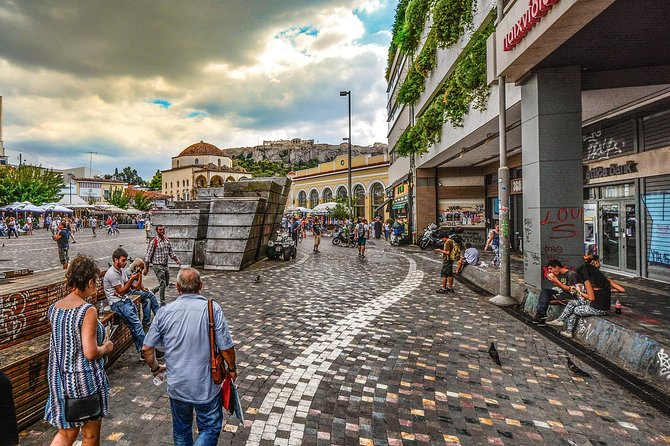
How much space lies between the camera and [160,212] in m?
15.6

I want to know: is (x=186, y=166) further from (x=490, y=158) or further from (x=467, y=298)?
(x=467, y=298)

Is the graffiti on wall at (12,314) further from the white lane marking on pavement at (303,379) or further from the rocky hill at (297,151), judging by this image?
the rocky hill at (297,151)

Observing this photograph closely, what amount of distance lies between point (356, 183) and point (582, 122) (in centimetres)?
3860

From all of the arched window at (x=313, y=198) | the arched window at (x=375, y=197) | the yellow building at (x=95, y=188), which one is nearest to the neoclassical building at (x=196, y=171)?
the yellow building at (x=95, y=188)

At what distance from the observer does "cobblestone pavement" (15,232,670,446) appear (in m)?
3.58

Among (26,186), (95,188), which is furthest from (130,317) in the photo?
(95,188)

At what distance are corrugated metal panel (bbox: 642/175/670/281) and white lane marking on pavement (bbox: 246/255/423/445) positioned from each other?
8068mm

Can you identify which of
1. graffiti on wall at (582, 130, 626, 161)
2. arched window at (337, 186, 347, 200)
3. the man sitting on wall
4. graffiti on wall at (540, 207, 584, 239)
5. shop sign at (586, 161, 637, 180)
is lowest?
the man sitting on wall

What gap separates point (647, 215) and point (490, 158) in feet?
32.8

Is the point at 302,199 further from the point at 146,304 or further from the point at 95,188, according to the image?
the point at 95,188

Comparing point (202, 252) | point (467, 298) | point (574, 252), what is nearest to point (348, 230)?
point (202, 252)

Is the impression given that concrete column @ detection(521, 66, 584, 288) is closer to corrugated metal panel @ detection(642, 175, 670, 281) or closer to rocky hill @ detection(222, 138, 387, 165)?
corrugated metal panel @ detection(642, 175, 670, 281)

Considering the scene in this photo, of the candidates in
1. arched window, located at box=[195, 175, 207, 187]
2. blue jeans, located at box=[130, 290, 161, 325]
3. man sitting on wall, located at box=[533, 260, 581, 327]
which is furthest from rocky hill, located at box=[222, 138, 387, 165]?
blue jeans, located at box=[130, 290, 161, 325]

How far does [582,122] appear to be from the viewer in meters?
11.4
